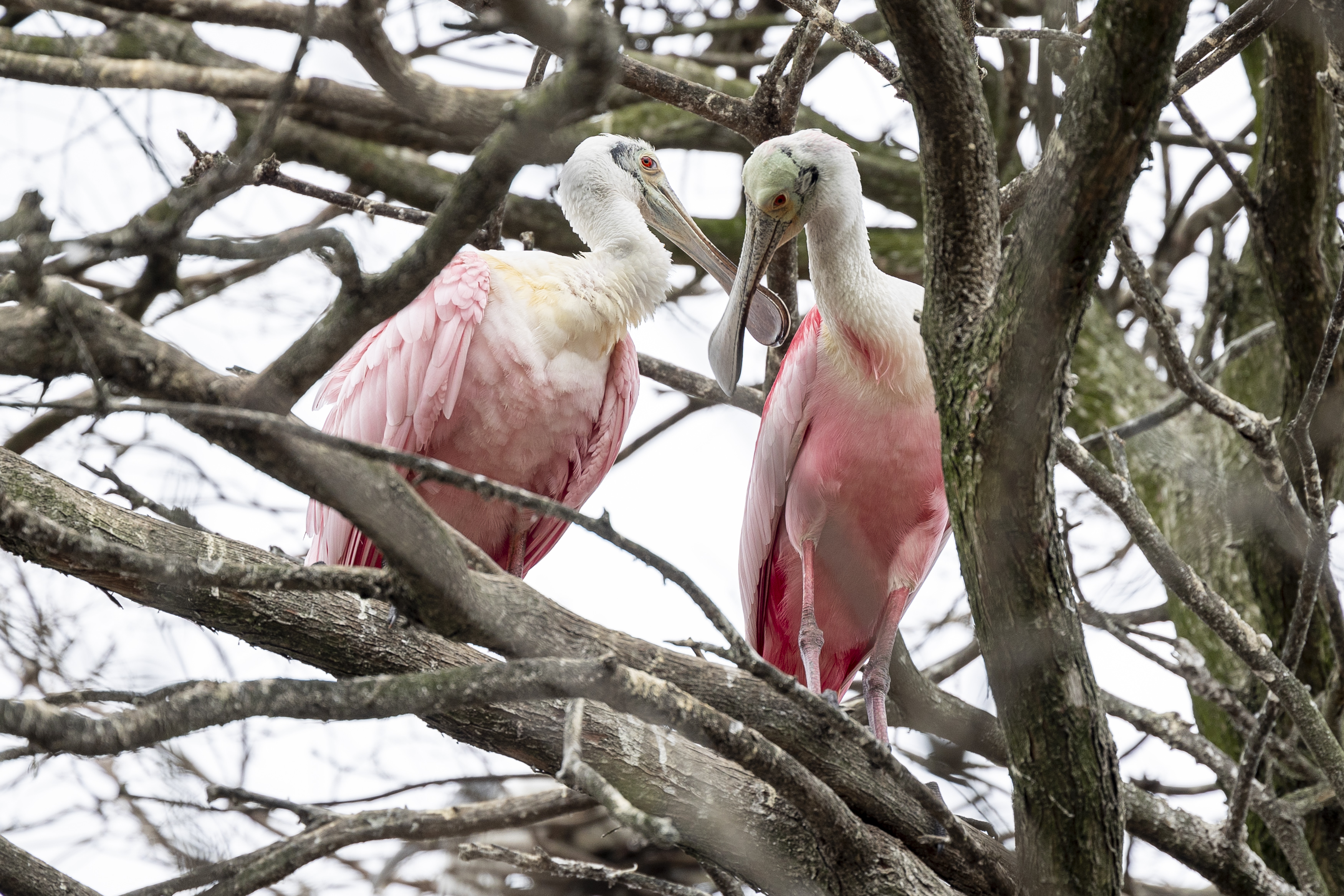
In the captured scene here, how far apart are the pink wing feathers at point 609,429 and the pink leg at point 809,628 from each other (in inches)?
36.7

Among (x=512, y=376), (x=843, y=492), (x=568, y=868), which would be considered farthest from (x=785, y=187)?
(x=568, y=868)

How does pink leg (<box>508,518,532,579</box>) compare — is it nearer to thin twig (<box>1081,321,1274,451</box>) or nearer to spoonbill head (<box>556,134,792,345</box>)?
spoonbill head (<box>556,134,792,345</box>)

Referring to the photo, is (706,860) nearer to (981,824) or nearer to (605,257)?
(981,824)

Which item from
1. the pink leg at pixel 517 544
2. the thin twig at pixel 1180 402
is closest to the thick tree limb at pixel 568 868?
the pink leg at pixel 517 544

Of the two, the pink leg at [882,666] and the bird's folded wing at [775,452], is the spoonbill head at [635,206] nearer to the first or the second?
the bird's folded wing at [775,452]

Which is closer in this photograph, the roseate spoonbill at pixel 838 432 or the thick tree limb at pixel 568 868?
the thick tree limb at pixel 568 868

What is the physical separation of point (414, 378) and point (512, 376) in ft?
1.18

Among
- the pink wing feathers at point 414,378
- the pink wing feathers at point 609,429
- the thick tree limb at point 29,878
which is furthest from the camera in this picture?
the pink wing feathers at point 609,429

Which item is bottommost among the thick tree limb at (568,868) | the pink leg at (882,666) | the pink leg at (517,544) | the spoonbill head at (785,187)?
the thick tree limb at (568,868)

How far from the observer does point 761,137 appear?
5.00m

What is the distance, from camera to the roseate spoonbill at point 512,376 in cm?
494

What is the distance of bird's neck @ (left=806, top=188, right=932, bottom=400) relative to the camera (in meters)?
4.69

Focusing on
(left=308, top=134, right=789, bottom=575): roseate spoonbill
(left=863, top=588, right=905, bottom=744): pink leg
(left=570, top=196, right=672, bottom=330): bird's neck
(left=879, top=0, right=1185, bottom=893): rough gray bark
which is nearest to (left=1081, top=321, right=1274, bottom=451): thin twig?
(left=863, top=588, right=905, bottom=744): pink leg

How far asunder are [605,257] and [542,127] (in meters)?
3.42
